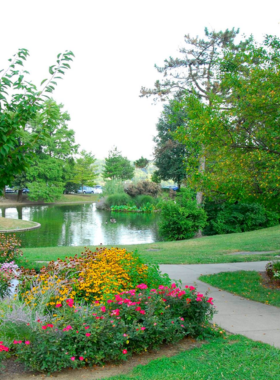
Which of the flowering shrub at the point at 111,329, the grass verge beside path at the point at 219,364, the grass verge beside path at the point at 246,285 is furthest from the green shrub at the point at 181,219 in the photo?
the grass verge beside path at the point at 219,364

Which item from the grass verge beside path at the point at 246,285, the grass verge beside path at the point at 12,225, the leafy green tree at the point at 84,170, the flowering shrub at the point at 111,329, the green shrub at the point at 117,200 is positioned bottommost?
the grass verge beside path at the point at 12,225

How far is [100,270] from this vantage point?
5887mm

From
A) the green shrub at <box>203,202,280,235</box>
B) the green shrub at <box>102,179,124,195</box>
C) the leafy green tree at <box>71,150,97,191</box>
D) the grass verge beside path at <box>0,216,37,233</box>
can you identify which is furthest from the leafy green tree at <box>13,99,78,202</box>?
the green shrub at <box>203,202,280,235</box>

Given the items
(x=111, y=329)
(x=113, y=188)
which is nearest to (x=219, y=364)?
(x=111, y=329)

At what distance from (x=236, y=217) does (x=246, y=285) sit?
645 inches

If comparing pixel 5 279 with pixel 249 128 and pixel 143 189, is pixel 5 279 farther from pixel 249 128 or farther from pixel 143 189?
pixel 143 189

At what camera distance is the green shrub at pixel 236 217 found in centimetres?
2280

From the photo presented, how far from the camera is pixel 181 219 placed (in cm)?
2061

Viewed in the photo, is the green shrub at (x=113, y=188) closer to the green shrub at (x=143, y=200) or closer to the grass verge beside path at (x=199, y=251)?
the green shrub at (x=143, y=200)

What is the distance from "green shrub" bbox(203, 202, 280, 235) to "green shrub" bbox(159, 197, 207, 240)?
2.39 meters

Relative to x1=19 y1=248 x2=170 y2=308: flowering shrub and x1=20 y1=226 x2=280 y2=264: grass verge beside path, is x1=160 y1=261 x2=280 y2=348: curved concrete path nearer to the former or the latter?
x1=19 y1=248 x2=170 y2=308: flowering shrub

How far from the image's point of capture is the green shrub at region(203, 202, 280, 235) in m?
22.8

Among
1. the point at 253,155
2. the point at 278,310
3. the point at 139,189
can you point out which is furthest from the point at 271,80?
the point at 139,189

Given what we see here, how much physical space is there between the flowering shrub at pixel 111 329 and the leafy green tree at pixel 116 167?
220 ft
